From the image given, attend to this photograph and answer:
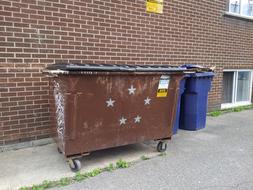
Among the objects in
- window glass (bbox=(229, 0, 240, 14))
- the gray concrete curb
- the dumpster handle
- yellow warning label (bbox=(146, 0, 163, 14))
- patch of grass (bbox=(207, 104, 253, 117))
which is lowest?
the gray concrete curb

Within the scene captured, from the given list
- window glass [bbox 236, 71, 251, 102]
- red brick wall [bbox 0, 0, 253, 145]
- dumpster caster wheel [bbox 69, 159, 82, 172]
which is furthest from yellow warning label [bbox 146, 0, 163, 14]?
window glass [bbox 236, 71, 251, 102]

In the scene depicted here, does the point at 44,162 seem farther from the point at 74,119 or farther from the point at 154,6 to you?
the point at 154,6

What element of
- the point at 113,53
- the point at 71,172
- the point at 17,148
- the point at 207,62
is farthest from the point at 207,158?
the point at 207,62

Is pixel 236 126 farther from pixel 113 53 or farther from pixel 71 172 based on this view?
pixel 71 172

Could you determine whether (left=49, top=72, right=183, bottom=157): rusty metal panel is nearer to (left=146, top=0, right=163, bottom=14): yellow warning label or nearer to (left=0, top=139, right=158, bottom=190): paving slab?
(left=0, top=139, right=158, bottom=190): paving slab

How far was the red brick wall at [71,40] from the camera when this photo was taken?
399 cm

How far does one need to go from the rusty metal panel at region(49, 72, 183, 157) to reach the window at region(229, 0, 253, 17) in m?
4.60

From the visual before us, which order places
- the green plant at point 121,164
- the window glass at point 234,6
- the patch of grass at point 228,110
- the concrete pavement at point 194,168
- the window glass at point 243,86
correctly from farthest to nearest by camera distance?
the window glass at point 243,86 → the window glass at point 234,6 → the patch of grass at point 228,110 → the green plant at point 121,164 → the concrete pavement at point 194,168

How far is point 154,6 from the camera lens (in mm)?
5531

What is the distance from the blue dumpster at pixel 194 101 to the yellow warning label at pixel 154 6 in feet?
5.19

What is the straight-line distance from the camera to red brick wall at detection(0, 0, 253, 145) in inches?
157

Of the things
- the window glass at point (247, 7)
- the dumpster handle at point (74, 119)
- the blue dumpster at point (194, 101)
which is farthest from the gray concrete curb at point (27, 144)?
the window glass at point (247, 7)

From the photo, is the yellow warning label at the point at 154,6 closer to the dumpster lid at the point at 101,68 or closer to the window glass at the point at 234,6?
the dumpster lid at the point at 101,68

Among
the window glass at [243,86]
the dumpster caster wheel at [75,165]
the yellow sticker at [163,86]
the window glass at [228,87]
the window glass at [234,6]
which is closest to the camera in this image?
the dumpster caster wheel at [75,165]
